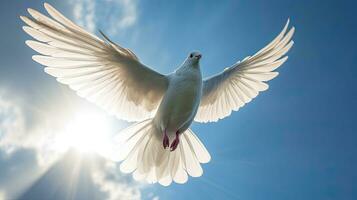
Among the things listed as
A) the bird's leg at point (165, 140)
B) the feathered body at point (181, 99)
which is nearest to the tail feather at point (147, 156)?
the bird's leg at point (165, 140)

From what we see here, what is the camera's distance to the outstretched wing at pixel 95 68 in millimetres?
9477

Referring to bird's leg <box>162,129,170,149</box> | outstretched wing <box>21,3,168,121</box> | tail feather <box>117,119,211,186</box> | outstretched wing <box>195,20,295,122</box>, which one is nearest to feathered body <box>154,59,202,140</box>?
bird's leg <box>162,129,170,149</box>

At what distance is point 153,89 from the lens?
11734 millimetres

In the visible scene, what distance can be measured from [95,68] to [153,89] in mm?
1555

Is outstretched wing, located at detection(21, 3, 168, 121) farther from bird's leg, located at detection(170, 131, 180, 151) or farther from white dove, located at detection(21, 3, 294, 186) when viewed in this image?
bird's leg, located at detection(170, 131, 180, 151)

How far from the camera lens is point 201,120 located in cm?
1301

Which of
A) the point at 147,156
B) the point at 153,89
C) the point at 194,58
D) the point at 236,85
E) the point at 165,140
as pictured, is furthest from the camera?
the point at 236,85

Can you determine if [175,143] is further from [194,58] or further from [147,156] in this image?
[194,58]

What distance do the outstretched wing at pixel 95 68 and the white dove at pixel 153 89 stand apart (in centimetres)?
2

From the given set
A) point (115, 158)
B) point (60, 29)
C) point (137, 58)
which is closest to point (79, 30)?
point (60, 29)

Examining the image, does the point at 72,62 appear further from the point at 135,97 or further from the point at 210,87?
the point at 210,87

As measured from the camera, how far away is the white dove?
10.4 meters

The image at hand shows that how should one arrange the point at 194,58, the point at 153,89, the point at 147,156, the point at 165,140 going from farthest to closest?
1. the point at 147,156
2. the point at 153,89
3. the point at 194,58
4. the point at 165,140

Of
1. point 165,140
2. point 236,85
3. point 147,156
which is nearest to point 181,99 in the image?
point 165,140
